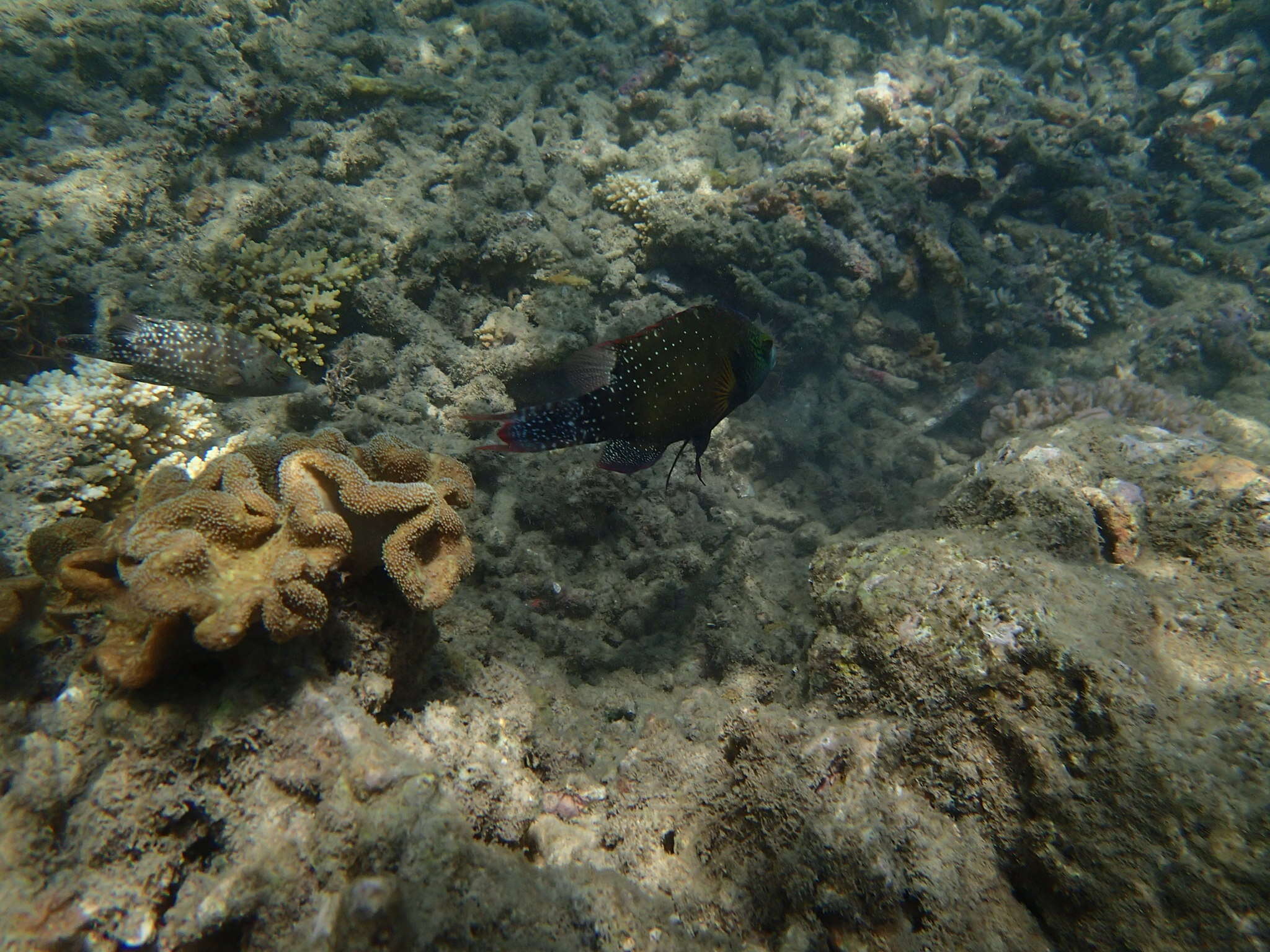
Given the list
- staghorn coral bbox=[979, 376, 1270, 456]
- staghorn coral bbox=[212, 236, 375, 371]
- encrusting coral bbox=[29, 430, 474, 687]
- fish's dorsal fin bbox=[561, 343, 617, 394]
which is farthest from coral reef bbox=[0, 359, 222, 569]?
staghorn coral bbox=[979, 376, 1270, 456]

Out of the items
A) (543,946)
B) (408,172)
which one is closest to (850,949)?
(543,946)

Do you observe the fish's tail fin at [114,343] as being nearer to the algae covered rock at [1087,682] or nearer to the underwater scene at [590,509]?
the underwater scene at [590,509]

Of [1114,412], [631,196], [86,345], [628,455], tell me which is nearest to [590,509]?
[628,455]

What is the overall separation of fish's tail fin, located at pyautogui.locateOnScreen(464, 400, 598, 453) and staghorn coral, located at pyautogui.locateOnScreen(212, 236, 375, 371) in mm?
3122

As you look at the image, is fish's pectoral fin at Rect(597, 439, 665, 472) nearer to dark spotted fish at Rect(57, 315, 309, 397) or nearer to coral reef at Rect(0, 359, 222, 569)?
dark spotted fish at Rect(57, 315, 309, 397)

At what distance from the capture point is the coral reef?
3604 mm

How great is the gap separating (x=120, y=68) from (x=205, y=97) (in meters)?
1.33

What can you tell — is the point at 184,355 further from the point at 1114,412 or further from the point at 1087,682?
the point at 1114,412

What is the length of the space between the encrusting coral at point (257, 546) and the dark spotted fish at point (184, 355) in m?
1.81

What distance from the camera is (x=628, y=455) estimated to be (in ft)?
10.0

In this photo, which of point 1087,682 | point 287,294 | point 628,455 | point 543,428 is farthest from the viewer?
point 287,294

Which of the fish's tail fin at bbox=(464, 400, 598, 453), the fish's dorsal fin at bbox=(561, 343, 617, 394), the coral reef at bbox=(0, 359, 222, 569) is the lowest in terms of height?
the coral reef at bbox=(0, 359, 222, 569)

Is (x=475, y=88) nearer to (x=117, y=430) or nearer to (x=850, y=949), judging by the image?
Answer: (x=117, y=430)

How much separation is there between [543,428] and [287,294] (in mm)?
3773
